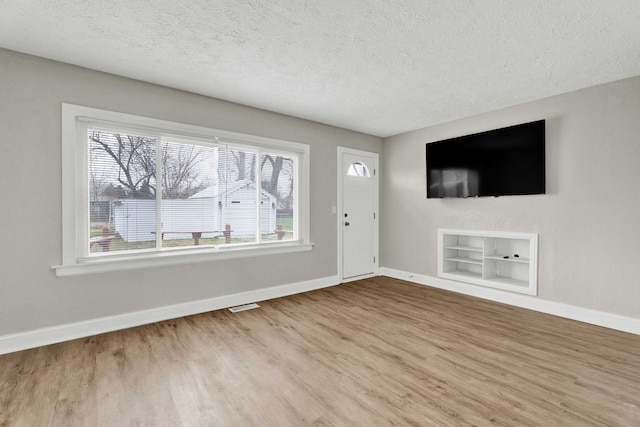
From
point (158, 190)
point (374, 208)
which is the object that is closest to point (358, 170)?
point (374, 208)

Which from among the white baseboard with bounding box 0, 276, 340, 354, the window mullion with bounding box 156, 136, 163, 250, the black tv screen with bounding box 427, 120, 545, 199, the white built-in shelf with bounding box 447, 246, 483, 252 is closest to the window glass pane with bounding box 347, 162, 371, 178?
the black tv screen with bounding box 427, 120, 545, 199

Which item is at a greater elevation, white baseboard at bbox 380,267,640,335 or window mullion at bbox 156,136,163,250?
window mullion at bbox 156,136,163,250

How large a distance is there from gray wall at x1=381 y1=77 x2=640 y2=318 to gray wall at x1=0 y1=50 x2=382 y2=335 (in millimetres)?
3824

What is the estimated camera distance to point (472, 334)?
9.37 ft

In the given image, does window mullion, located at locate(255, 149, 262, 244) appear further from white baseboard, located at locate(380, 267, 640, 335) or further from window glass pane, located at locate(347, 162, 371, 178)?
white baseboard, located at locate(380, 267, 640, 335)

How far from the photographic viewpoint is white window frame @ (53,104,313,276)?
268cm

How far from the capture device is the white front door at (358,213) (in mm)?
4887

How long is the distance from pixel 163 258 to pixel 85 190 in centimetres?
98

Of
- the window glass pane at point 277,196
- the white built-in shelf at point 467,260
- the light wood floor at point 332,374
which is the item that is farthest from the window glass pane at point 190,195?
the white built-in shelf at point 467,260

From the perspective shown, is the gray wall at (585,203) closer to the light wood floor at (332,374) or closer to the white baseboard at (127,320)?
the light wood floor at (332,374)

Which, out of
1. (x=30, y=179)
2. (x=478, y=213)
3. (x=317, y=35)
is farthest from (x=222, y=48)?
(x=478, y=213)

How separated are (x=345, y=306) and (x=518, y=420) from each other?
2178 mm

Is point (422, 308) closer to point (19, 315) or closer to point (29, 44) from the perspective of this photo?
point (19, 315)

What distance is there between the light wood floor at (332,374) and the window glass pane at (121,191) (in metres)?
0.94
